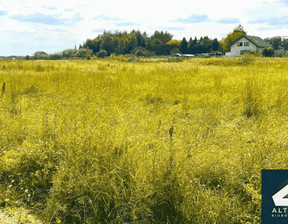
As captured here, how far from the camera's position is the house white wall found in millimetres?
60938

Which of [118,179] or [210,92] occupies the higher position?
[210,92]

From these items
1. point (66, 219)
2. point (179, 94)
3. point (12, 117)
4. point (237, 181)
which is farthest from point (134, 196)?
point (179, 94)

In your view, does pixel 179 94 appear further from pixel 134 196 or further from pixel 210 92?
pixel 134 196

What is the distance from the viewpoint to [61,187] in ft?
9.36

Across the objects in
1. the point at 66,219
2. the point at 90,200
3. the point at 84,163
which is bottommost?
the point at 66,219

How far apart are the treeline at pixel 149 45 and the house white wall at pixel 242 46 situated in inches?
748

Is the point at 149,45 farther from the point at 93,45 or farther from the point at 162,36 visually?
the point at 93,45

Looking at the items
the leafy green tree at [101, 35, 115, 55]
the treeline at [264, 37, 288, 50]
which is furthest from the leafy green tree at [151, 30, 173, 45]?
the treeline at [264, 37, 288, 50]

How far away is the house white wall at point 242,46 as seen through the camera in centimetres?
6094

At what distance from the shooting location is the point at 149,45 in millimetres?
114312

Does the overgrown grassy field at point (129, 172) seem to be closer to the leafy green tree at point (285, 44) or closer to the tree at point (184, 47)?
the leafy green tree at point (285, 44)

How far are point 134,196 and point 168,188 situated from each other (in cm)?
39

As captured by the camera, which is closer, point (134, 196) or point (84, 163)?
point (134, 196)

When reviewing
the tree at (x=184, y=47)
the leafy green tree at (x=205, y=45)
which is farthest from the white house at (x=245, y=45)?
the tree at (x=184, y=47)
